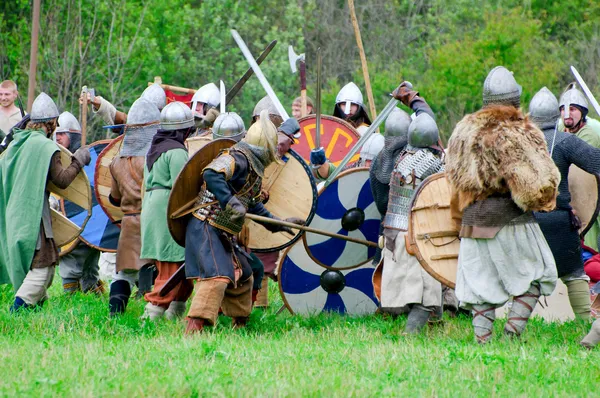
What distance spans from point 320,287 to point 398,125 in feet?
4.13

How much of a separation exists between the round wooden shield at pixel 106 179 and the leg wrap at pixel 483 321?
122 inches

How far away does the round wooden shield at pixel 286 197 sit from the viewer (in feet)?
22.1

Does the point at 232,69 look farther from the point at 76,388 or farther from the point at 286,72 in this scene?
the point at 76,388

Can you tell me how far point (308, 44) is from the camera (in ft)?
91.3

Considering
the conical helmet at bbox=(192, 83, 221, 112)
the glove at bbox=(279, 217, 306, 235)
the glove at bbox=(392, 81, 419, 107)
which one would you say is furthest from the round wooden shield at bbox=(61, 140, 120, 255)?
the glove at bbox=(392, 81, 419, 107)

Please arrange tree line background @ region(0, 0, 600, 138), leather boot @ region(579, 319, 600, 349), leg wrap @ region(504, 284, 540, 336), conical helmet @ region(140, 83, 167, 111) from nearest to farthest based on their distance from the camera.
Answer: leather boot @ region(579, 319, 600, 349) → leg wrap @ region(504, 284, 540, 336) → conical helmet @ region(140, 83, 167, 111) → tree line background @ region(0, 0, 600, 138)

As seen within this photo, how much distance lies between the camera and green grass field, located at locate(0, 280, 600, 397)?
4570 millimetres

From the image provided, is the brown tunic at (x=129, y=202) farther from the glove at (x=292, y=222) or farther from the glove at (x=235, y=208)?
the glove at (x=235, y=208)

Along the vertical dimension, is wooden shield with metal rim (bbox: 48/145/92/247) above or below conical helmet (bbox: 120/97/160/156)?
below

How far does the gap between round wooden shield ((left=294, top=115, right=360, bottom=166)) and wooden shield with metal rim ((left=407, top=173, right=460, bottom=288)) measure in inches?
78.9

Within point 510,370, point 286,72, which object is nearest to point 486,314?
point 510,370

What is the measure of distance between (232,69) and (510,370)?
68.5 ft

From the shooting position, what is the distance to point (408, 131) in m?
6.52

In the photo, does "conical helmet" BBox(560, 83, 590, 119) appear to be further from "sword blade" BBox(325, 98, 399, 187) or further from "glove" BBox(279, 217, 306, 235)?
"glove" BBox(279, 217, 306, 235)
